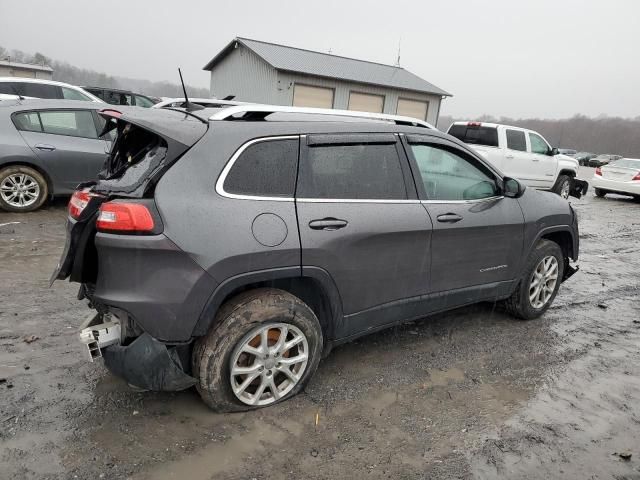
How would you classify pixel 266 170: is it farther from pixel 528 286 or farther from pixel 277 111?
pixel 528 286

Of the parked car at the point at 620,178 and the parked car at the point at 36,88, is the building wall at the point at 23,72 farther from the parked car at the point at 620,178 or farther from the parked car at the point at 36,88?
the parked car at the point at 620,178

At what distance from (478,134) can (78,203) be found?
10.7 meters


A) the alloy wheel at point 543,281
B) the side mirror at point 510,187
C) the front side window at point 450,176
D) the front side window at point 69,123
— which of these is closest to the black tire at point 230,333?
the front side window at point 450,176

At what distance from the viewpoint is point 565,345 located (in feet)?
13.4

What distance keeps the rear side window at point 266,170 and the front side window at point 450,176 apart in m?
1.02

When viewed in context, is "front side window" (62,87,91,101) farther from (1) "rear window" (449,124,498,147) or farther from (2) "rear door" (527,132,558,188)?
(2) "rear door" (527,132,558,188)

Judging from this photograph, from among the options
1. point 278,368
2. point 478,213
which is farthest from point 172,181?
point 478,213

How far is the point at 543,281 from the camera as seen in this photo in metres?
4.50

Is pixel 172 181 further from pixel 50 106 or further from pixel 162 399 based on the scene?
pixel 50 106

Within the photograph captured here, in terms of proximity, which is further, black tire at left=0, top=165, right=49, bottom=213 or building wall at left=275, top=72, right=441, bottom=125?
building wall at left=275, top=72, right=441, bottom=125

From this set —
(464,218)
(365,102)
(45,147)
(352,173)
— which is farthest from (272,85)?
(352,173)

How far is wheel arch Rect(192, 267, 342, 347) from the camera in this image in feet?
8.42

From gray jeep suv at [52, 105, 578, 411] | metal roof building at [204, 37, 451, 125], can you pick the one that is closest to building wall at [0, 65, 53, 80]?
metal roof building at [204, 37, 451, 125]

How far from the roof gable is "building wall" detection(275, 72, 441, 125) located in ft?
1.13
